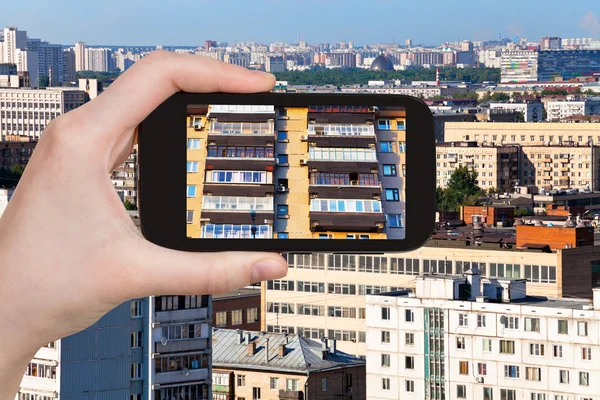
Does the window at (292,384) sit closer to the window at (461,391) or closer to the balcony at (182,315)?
the window at (461,391)

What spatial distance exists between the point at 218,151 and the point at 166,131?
11cm

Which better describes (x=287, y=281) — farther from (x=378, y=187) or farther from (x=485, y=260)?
(x=378, y=187)

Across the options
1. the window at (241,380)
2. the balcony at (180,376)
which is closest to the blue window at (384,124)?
the balcony at (180,376)

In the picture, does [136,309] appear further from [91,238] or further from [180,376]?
[91,238]

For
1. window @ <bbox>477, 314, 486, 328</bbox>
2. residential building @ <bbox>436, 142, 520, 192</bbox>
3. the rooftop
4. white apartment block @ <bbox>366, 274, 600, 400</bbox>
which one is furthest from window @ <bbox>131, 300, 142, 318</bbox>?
residential building @ <bbox>436, 142, 520, 192</bbox>

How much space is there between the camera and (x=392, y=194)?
199cm

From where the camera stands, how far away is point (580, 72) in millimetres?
139500

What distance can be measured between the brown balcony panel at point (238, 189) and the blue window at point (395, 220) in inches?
6.0

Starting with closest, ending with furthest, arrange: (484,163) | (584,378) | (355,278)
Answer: (584,378) < (355,278) < (484,163)

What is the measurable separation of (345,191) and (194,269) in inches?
11.4

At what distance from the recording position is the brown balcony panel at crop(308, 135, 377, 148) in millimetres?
2041

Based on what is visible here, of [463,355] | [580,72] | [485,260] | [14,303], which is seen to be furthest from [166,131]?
[580,72]

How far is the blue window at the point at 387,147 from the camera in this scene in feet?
6.60

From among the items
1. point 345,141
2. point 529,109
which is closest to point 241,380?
point 345,141
